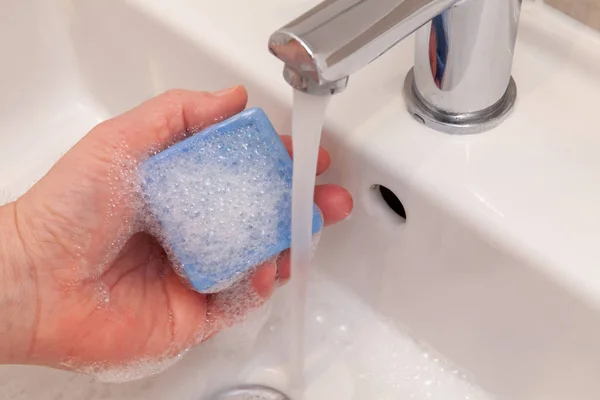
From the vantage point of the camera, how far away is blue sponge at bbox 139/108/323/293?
0.44 m

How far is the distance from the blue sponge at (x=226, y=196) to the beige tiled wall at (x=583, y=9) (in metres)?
0.22

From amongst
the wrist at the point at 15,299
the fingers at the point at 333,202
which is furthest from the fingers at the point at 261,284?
the wrist at the point at 15,299

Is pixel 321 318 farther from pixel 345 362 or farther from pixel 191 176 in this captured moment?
pixel 191 176

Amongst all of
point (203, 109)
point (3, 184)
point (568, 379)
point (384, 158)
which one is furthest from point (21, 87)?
point (568, 379)

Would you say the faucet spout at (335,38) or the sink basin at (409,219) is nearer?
the faucet spout at (335,38)

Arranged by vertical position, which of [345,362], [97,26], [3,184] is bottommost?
[345,362]

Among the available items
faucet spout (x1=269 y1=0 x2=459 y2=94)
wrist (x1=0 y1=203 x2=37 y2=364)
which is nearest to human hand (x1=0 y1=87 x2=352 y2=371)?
wrist (x1=0 y1=203 x2=37 y2=364)

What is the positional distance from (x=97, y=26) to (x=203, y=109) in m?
0.19

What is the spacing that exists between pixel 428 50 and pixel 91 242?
0.85 feet

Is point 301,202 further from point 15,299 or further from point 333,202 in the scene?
point 15,299

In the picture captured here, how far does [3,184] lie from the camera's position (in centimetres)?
64

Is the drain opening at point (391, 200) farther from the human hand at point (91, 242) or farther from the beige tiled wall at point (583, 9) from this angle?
the beige tiled wall at point (583, 9)

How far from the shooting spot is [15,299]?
1.49 feet

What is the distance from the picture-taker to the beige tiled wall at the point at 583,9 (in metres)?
0.45
